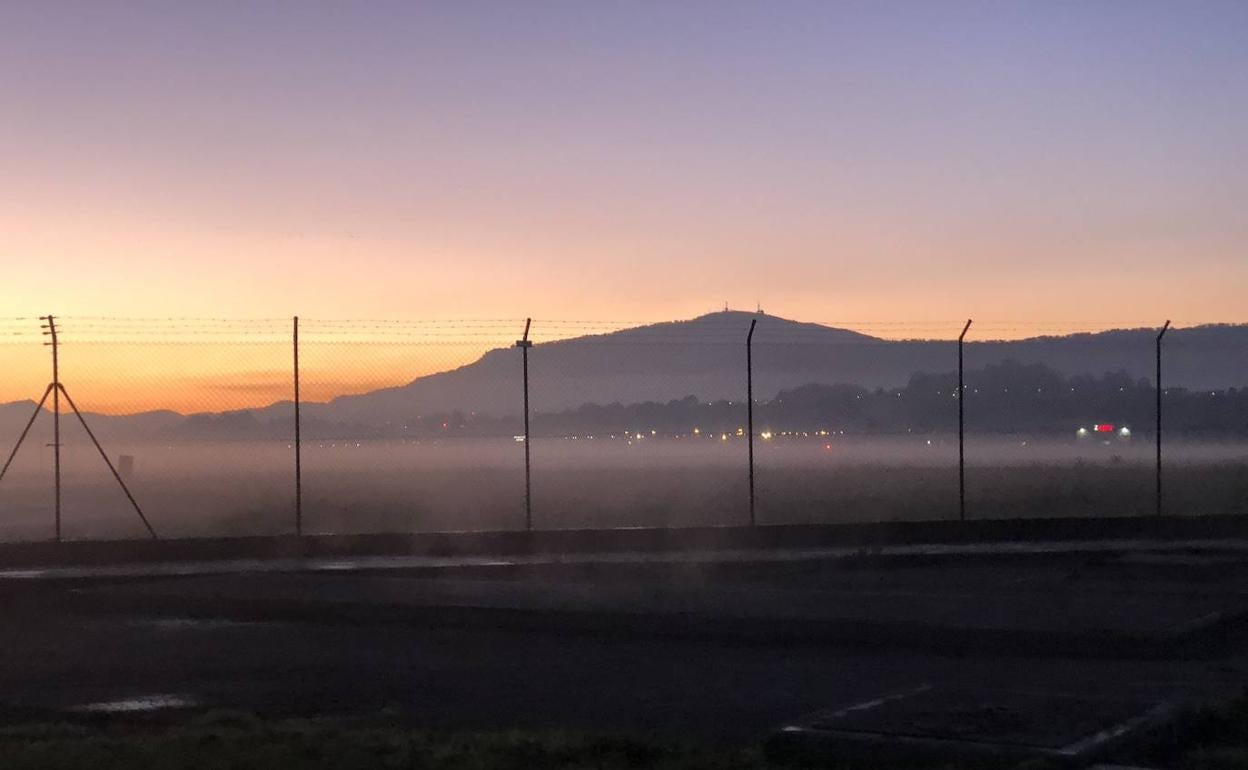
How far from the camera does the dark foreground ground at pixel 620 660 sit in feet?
28.7

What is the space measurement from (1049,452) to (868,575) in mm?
83406

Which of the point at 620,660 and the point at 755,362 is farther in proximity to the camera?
the point at 755,362

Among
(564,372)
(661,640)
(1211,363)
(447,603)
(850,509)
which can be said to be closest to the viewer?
(661,640)

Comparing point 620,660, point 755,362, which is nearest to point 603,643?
point 620,660

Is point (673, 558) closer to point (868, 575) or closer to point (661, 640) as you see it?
point (868, 575)

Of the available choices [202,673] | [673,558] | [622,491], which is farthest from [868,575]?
[622,491]

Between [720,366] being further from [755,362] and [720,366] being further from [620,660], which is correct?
[620,660]

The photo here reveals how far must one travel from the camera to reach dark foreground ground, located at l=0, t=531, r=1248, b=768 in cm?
873

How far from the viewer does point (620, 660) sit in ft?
41.1

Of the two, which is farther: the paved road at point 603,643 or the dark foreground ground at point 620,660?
the paved road at point 603,643

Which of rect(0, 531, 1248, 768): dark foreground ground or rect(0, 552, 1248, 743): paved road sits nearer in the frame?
rect(0, 531, 1248, 768): dark foreground ground

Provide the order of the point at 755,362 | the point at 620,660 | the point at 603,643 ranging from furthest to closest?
the point at 755,362
the point at 603,643
the point at 620,660

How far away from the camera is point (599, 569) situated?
19.7 m

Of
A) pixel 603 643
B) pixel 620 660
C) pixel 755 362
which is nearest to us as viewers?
pixel 620 660
